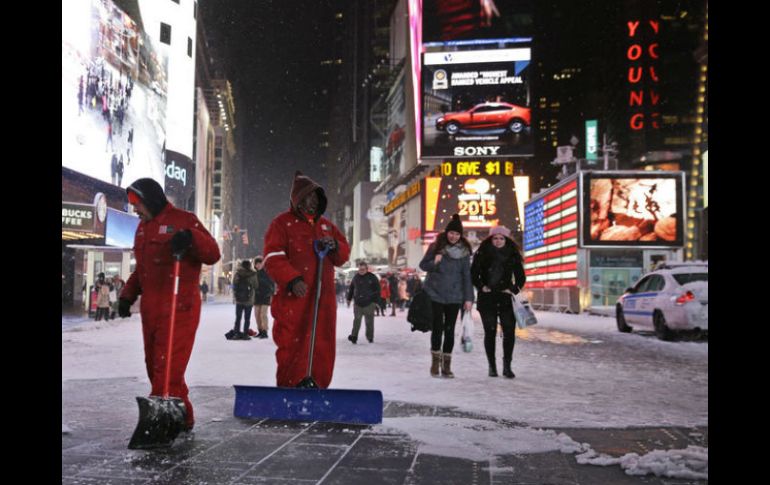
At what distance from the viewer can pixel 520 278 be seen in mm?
8383

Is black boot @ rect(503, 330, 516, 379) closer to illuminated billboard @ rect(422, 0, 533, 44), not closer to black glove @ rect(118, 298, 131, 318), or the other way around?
black glove @ rect(118, 298, 131, 318)

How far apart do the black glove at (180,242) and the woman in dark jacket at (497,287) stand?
4356 millimetres

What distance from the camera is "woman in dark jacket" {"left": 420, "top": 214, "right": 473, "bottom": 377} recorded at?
823 centimetres

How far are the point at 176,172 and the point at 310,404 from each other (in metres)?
Answer: 46.5

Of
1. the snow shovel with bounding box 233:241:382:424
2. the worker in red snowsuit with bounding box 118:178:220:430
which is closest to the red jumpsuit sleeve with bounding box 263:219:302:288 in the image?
the worker in red snowsuit with bounding box 118:178:220:430

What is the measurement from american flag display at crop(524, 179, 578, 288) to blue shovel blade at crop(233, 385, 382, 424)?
29647mm

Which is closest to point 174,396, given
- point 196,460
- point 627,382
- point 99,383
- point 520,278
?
point 196,460

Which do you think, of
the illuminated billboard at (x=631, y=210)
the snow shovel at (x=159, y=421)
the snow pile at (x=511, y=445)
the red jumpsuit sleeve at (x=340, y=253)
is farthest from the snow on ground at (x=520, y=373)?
the illuminated billboard at (x=631, y=210)

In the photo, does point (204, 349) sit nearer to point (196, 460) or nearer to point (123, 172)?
point (196, 460)
